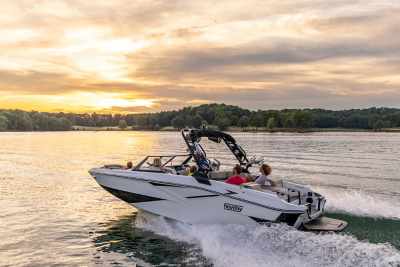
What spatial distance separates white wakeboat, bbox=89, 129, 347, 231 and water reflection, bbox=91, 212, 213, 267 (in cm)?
70

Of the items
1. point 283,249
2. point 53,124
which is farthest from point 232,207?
point 53,124

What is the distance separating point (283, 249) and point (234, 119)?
17608cm

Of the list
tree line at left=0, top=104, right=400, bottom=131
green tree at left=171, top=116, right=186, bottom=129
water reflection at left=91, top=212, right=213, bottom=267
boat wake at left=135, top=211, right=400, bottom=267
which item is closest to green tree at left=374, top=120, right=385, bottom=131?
tree line at left=0, top=104, right=400, bottom=131

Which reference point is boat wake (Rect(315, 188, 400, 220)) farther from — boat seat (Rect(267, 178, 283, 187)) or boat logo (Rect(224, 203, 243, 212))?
boat logo (Rect(224, 203, 243, 212))

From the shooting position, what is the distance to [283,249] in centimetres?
707

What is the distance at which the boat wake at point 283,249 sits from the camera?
671 cm

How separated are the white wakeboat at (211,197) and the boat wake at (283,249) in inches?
8.7

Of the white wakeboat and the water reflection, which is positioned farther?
the water reflection

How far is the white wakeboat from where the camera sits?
23.6 feet

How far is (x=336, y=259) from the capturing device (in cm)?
676

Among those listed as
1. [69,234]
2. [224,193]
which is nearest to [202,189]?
[224,193]

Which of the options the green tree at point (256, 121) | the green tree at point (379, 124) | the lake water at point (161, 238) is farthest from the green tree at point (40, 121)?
the lake water at point (161, 238)

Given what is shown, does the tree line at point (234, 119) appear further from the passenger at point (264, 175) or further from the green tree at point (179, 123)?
the passenger at point (264, 175)

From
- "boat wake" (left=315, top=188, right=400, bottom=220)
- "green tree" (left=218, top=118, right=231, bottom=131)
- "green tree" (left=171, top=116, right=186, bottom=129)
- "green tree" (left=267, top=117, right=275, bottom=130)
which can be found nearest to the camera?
"boat wake" (left=315, top=188, right=400, bottom=220)
